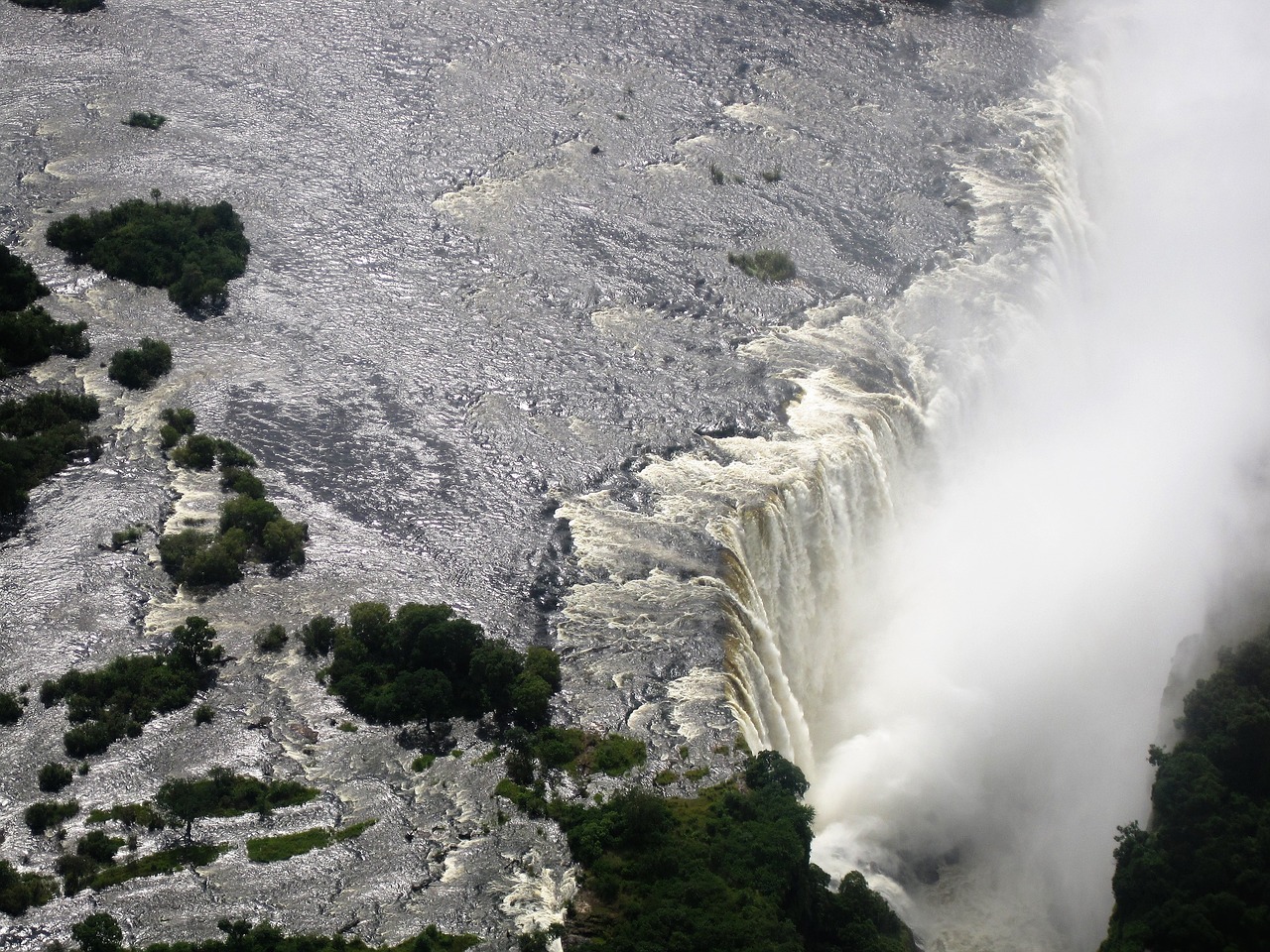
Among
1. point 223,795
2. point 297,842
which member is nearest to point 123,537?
point 223,795

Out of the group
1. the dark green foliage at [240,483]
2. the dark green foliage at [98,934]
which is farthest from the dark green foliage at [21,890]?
the dark green foliage at [240,483]

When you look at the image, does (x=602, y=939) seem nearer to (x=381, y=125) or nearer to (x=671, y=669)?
(x=671, y=669)

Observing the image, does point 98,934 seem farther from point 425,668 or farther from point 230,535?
point 230,535

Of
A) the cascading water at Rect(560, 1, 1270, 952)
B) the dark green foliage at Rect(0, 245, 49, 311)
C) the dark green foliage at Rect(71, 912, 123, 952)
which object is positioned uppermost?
the cascading water at Rect(560, 1, 1270, 952)

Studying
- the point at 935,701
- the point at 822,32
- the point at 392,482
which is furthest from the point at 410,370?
the point at 822,32

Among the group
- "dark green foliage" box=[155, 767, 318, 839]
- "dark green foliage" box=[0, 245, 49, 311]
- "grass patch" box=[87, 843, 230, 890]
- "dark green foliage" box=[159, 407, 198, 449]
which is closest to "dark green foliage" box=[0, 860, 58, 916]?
"grass patch" box=[87, 843, 230, 890]

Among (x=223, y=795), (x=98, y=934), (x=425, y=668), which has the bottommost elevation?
(x=98, y=934)

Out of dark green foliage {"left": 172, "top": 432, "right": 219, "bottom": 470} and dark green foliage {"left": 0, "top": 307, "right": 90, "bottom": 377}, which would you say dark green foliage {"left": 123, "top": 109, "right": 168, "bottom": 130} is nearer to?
dark green foliage {"left": 0, "top": 307, "right": 90, "bottom": 377}
